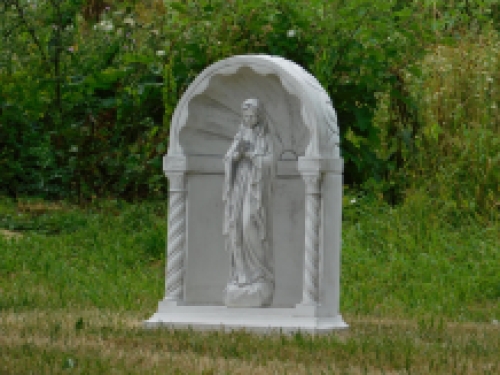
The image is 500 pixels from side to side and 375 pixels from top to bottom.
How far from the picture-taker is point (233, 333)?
7.69 meters

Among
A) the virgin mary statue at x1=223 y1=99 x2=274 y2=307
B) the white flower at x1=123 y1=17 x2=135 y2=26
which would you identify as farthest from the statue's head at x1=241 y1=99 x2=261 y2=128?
the white flower at x1=123 y1=17 x2=135 y2=26

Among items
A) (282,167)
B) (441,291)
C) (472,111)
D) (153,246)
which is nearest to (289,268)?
(282,167)

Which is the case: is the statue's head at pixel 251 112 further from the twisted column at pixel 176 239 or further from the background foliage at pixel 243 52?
the background foliage at pixel 243 52

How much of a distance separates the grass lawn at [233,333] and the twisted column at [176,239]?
39cm

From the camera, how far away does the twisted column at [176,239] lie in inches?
339

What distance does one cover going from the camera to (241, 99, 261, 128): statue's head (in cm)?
845

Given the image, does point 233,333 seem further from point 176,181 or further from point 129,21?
point 129,21

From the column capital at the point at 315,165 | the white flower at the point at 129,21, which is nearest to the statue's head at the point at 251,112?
the column capital at the point at 315,165

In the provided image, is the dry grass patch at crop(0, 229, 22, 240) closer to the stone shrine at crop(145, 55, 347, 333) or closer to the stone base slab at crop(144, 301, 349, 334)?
the stone shrine at crop(145, 55, 347, 333)

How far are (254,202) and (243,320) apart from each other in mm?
913

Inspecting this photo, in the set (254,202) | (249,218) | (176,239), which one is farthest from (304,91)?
(176,239)

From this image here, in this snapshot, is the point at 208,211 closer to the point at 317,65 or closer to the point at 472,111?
the point at 317,65

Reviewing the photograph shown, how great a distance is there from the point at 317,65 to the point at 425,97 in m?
1.81

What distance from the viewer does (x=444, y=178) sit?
40.4 ft
